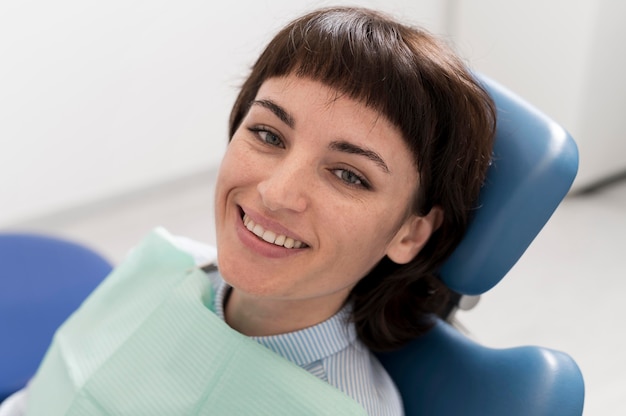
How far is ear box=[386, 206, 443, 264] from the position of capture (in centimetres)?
128

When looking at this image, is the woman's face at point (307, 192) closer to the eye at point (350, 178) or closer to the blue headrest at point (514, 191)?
the eye at point (350, 178)

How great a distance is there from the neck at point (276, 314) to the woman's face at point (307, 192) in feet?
0.19

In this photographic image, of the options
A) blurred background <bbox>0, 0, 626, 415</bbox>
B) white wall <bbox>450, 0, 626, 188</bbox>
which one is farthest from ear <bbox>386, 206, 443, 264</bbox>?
white wall <bbox>450, 0, 626, 188</bbox>

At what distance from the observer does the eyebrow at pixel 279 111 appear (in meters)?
1.19

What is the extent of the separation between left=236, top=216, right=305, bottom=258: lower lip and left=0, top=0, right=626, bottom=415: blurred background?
124cm

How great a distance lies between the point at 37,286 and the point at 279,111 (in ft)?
2.65

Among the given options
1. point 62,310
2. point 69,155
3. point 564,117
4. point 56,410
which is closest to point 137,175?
point 69,155

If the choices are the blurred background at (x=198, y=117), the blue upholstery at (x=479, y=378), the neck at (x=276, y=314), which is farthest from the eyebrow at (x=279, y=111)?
the blurred background at (x=198, y=117)

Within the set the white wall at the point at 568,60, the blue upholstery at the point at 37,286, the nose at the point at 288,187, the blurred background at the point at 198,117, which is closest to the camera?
the nose at the point at 288,187

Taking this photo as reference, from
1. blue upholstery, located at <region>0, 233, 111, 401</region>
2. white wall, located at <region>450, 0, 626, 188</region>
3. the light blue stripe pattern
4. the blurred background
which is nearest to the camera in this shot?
the light blue stripe pattern

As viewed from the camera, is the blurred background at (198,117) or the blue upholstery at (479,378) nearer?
the blue upholstery at (479,378)

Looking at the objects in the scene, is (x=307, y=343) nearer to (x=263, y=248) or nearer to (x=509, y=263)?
(x=263, y=248)

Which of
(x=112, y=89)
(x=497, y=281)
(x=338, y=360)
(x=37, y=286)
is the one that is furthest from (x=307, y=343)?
(x=112, y=89)

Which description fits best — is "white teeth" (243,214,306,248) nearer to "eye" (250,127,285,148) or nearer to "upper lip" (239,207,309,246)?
"upper lip" (239,207,309,246)
